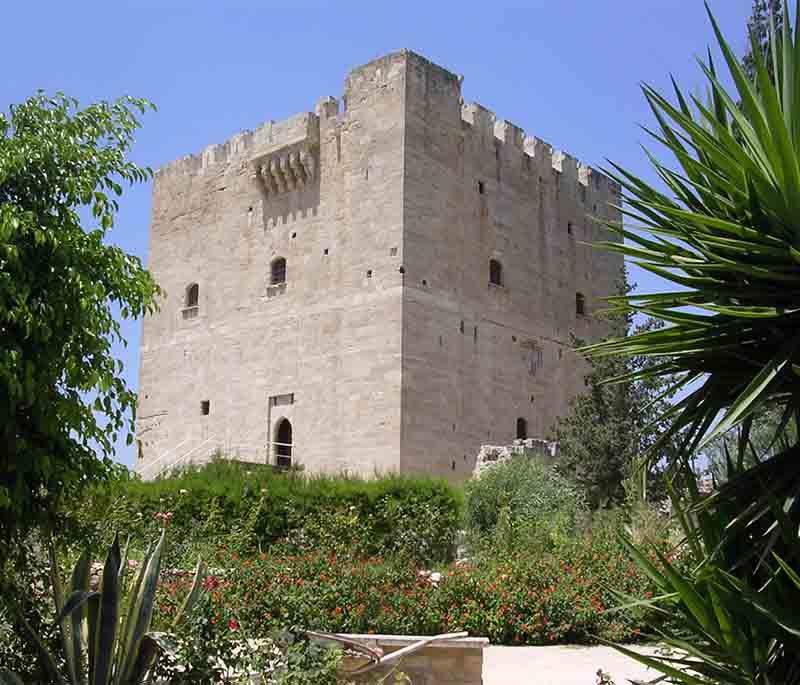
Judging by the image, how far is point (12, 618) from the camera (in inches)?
206

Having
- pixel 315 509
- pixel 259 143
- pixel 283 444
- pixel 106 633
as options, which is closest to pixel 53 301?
pixel 106 633

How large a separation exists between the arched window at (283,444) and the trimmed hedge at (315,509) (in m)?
5.31

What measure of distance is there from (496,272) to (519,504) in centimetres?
887

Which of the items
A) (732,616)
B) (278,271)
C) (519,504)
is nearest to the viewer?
(732,616)

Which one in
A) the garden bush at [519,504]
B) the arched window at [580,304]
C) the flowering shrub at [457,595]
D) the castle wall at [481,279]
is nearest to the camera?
the flowering shrub at [457,595]

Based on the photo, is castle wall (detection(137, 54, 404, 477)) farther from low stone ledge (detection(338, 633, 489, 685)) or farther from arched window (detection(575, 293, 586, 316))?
low stone ledge (detection(338, 633, 489, 685))

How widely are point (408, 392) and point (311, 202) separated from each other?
19.0ft

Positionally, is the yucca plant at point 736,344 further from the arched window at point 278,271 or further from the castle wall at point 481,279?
the arched window at point 278,271

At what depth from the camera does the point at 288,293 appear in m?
24.4

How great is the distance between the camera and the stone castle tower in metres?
22.0

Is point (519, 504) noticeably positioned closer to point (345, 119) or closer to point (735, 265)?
point (345, 119)

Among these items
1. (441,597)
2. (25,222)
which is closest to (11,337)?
(25,222)

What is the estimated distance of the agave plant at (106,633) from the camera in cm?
505

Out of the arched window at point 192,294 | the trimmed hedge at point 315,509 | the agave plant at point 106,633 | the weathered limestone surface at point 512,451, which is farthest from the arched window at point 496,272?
the agave plant at point 106,633
